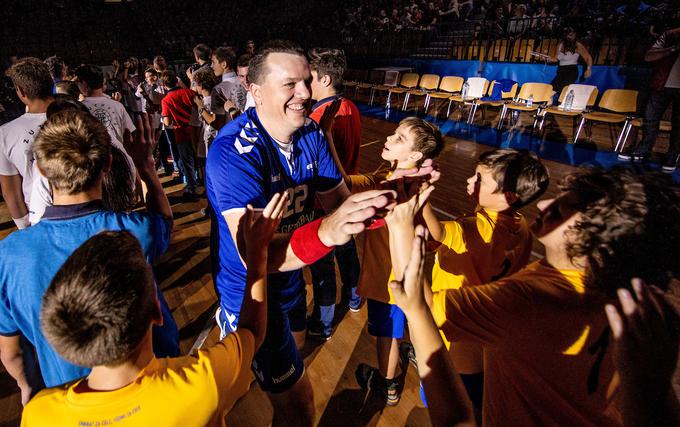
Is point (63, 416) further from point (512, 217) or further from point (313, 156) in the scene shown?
point (512, 217)

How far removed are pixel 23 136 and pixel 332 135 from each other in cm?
205

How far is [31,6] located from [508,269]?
21.7 metres

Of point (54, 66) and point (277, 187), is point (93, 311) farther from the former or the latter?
point (54, 66)

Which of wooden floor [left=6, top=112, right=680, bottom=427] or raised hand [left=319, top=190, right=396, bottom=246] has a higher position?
raised hand [left=319, top=190, right=396, bottom=246]

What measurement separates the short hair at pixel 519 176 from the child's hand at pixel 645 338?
0.88 metres

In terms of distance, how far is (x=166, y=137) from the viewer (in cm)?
619

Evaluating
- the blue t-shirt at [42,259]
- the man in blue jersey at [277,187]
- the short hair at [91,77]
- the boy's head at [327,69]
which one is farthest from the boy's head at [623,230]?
the short hair at [91,77]

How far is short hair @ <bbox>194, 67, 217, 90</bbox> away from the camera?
460 centimetres

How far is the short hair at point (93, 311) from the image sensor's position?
31.8 inches

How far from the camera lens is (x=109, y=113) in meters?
3.21

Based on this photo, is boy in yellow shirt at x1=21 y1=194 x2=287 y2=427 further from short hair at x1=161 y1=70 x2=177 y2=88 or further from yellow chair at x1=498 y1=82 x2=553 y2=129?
yellow chair at x1=498 y1=82 x2=553 y2=129

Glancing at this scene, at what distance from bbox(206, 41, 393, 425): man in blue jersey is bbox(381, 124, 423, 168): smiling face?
361 mm

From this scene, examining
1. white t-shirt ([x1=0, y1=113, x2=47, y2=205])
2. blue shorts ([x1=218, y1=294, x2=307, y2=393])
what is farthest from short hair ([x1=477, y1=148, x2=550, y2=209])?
white t-shirt ([x1=0, y1=113, x2=47, y2=205])

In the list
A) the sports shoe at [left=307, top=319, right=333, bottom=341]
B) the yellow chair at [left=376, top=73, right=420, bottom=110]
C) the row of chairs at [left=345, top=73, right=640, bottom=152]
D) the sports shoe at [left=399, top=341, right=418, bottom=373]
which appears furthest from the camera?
the yellow chair at [left=376, top=73, right=420, bottom=110]
